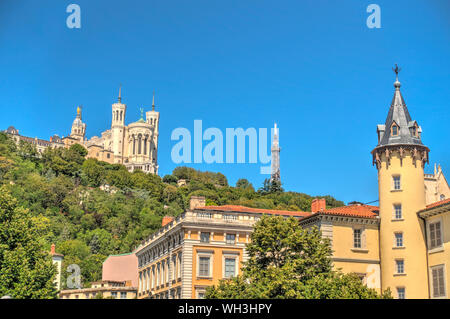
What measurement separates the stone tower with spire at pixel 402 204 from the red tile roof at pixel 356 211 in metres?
1.30

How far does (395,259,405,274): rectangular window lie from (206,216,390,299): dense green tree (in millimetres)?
6168

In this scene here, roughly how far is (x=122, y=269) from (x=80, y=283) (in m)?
21.2

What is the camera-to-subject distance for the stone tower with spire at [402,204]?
155 feet

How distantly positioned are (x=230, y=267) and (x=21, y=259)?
56.8 feet

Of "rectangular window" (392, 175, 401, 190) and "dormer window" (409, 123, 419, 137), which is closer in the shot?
"rectangular window" (392, 175, 401, 190)

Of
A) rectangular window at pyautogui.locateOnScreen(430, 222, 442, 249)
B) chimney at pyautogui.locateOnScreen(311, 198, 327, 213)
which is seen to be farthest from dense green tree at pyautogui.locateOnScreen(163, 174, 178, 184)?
rectangular window at pyautogui.locateOnScreen(430, 222, 442, 249)

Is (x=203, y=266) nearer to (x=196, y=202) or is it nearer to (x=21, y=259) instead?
(x=196, y=202)

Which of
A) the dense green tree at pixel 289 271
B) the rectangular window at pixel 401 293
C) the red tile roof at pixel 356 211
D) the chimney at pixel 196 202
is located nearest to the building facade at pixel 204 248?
the chimney at pixel 196 202

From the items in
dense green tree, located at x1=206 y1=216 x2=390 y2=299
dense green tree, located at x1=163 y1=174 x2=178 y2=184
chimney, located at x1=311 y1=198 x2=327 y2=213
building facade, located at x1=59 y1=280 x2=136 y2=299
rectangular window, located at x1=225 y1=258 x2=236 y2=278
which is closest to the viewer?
dense green tree, located at x1=206 y1=216 x2=390 y2=299

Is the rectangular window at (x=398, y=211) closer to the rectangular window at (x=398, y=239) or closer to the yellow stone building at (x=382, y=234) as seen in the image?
the yellow stone building at (x=382, y=234)

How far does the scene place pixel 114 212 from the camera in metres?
138

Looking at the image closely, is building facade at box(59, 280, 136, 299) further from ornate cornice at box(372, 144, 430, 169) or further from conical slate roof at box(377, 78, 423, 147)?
conical slate roof at box(377, 78, 423, 147)

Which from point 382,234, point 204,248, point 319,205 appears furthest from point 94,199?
point 382,234

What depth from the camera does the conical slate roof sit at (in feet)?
164
